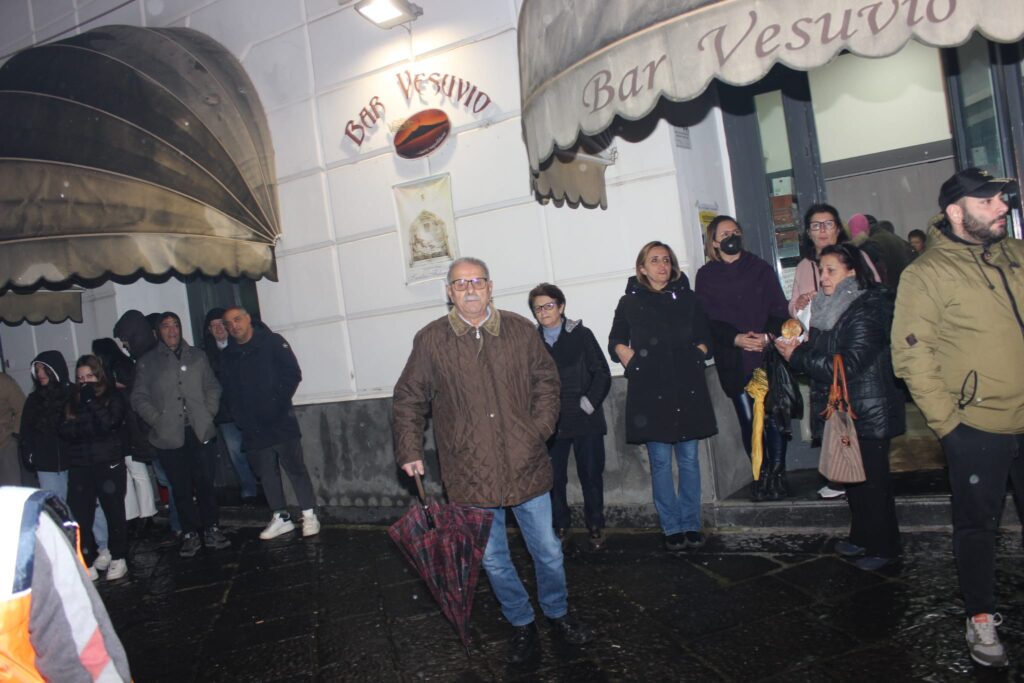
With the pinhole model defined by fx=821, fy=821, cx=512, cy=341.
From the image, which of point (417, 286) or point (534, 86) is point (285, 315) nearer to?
point (417, 286)

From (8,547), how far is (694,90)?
10.7 feet

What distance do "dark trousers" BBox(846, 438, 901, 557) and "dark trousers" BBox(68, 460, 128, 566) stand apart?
555 centimetres

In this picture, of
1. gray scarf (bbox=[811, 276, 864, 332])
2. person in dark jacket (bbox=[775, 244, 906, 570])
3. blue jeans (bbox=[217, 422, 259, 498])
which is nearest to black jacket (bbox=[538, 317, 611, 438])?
person in dark jacket (bbox=[775, 244, 906, 570])

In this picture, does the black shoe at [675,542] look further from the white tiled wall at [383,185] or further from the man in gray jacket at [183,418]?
the man in gray jacket at [183,418]

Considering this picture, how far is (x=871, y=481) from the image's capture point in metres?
4.42

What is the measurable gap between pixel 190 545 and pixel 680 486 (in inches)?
171

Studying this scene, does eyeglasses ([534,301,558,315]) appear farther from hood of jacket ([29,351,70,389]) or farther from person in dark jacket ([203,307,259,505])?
hood of jacket ([29,351,70,389])

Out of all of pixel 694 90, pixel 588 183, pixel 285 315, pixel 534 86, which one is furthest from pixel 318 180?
pixel 694 90

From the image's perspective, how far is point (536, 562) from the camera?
4.18m

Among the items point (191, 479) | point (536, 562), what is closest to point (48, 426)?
point (191, 479)

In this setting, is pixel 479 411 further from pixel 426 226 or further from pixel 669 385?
pixel 426 226

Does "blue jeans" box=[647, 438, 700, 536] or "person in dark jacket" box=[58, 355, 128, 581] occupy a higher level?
"person in dark jacket" box=[58, 355, 128, 581]

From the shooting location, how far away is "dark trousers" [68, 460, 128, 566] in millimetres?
6566

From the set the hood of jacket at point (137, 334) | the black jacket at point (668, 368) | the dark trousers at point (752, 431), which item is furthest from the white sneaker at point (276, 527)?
the dark trousers at point (752, 431)
